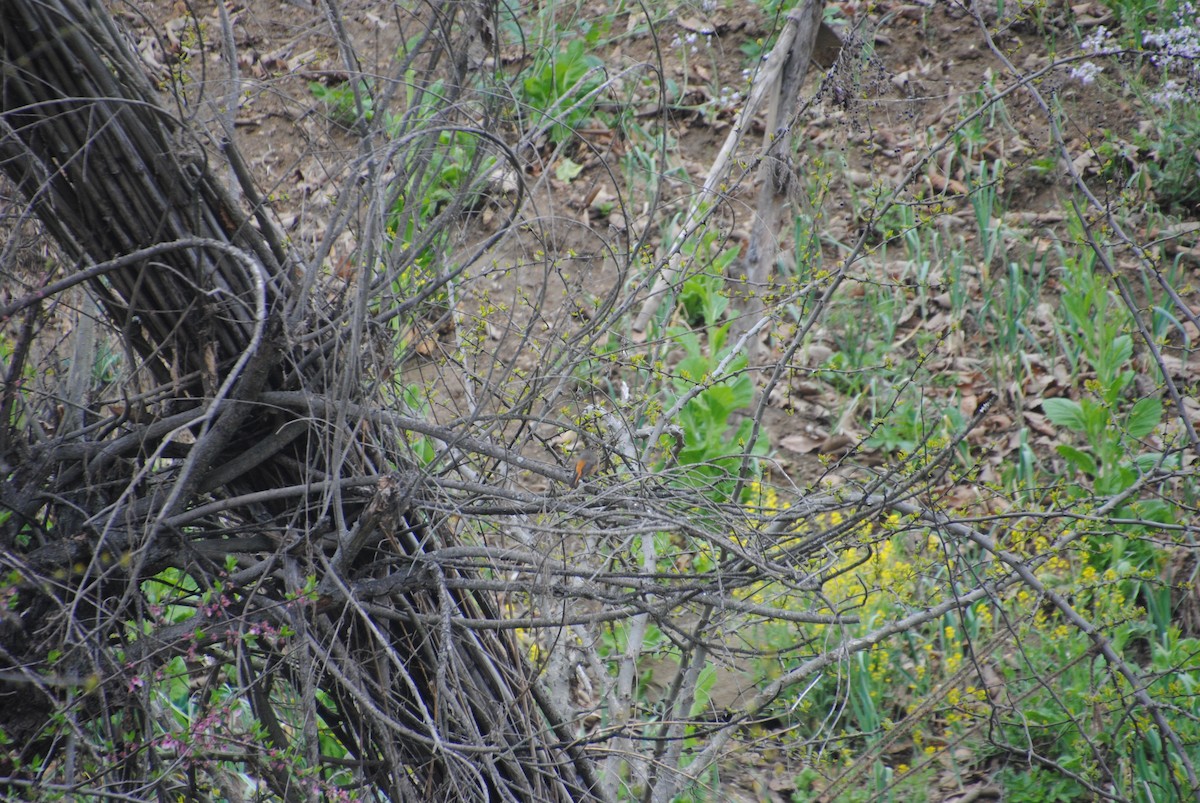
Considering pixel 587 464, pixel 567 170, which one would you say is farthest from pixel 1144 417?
pixel 567 170

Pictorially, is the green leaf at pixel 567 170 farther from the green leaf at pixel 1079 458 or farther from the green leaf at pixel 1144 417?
the green leaf at pixel 1144 417

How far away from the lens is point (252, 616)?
6.91ft

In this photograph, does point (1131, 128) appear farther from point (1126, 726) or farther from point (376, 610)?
point (376, 610)

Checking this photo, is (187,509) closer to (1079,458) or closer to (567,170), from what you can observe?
(1079,458)

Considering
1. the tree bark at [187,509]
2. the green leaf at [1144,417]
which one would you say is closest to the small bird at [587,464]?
→ the tree bark at [187,509]

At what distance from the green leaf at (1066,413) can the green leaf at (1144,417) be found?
7.7 inches

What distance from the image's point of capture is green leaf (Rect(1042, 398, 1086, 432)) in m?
4.31

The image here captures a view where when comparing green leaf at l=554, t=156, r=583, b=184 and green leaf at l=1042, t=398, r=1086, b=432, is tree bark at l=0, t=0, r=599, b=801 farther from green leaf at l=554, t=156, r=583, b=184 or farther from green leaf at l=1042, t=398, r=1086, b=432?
green leaf at l=554, t=156, r=583, b=184

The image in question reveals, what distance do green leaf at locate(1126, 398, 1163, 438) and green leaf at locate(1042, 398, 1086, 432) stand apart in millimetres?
194

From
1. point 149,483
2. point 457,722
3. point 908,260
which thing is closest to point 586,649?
point 457,722

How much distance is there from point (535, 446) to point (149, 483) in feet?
10.2

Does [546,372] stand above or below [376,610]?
above

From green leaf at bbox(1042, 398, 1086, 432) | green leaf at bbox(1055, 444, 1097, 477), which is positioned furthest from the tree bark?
green leaf at bbox(1042, 398, 1086, 432)

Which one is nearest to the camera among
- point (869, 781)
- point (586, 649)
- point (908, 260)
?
point (586, 649)
